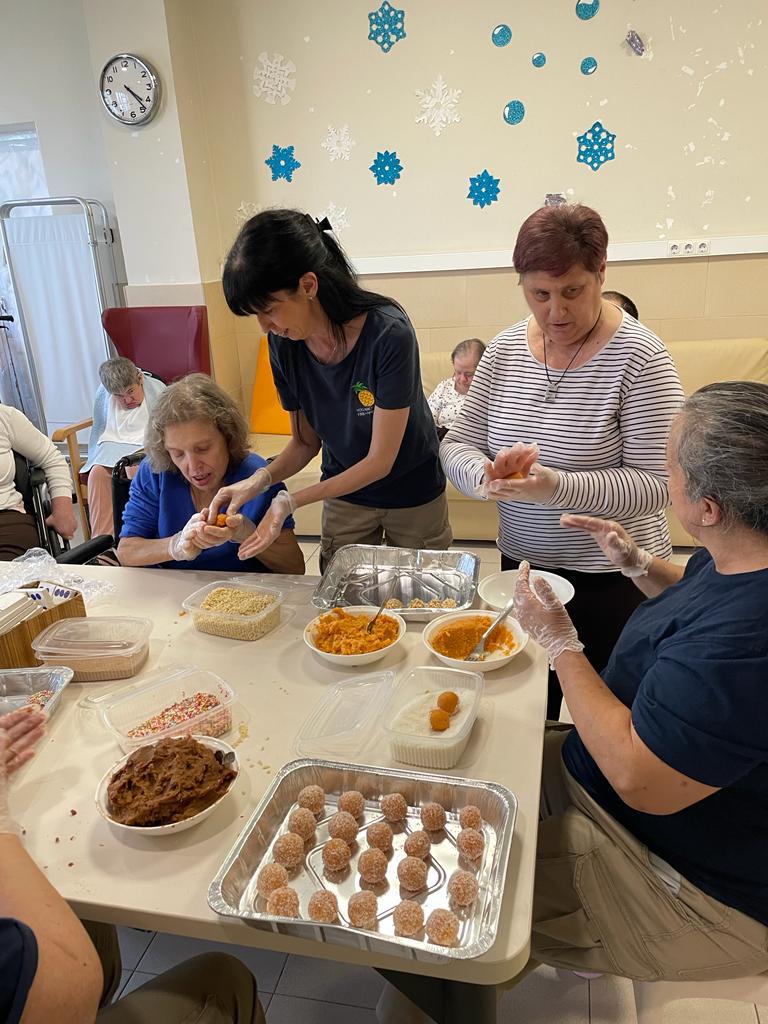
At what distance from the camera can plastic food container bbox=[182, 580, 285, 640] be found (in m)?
1.67

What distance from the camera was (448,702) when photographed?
133 centimetres

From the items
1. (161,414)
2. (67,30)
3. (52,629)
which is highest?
(67,30)

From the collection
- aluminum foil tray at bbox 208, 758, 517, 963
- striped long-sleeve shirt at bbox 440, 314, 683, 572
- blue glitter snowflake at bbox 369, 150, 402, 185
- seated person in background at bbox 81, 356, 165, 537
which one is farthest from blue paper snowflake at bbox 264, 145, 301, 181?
aluminum foil tray at bbox 208, 758, 517, 963

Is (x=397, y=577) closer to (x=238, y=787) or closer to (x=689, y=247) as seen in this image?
(x=238, y=787)

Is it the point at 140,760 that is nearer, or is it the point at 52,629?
the point at 140,760

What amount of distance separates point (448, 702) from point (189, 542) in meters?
0.88

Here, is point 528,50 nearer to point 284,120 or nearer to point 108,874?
point 284,120

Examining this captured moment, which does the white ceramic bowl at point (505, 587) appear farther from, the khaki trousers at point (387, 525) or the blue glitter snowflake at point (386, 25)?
the blue glitter snowflake at point (386, 25)

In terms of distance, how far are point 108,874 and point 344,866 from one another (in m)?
0.36

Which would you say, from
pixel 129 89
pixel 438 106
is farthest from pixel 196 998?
pixel 129 89

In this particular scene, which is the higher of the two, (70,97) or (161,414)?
(70,97)

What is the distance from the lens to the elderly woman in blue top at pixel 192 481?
6.64ft

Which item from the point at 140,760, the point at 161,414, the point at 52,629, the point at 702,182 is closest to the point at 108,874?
the point at 140,760

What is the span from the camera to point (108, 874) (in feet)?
3.55
